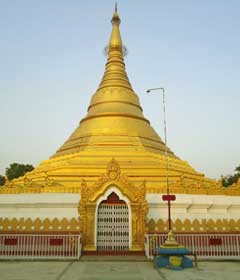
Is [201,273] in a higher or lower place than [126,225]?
lower

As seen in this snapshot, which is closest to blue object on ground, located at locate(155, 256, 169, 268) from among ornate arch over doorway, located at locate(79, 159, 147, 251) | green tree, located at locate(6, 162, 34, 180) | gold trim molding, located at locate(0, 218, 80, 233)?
ornate arch over doorway, located at locate(79, 159, 147, 251)

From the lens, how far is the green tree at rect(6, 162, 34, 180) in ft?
125

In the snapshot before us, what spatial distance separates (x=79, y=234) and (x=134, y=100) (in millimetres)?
14606

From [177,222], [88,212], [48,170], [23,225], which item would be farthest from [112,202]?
[48,170]

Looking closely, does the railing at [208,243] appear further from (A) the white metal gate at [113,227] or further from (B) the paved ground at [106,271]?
(A) the white metal gate at [113,227]

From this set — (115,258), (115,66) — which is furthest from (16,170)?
(115,258)

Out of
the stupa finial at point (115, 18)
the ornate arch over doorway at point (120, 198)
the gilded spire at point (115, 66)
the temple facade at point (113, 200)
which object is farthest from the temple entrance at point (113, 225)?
the stupa finial at point (115, 18)

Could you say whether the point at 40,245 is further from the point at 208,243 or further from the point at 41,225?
the point at 208,243

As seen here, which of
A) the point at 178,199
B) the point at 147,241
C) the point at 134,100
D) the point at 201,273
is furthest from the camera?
the point at 134,100

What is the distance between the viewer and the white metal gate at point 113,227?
14688 millimetres

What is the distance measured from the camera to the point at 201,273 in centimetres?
1001

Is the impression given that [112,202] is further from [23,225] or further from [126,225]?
[23,225]

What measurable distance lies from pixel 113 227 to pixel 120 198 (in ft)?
4.62

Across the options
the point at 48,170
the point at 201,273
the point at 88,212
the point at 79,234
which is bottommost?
the point at 201,273
